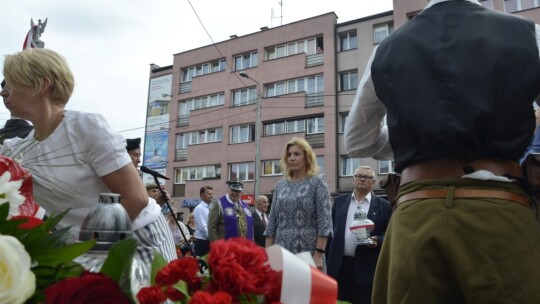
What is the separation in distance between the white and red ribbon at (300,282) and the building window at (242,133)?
25.0 metres

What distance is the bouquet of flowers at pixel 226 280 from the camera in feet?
1.69

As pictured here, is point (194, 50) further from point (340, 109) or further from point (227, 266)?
point (227, 266)

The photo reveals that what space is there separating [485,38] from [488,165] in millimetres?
391

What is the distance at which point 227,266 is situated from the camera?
53 cm

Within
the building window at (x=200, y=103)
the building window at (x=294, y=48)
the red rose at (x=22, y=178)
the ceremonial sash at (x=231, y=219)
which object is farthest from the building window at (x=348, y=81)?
the red rose at (x=22, y=178)

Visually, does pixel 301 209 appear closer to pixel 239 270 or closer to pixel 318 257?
pixel 318 257

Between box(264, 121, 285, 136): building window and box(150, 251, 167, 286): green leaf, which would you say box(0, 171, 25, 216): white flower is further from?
box(264, 121, 285, 136): building window

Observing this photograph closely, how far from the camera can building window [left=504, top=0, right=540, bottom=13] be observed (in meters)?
19.6

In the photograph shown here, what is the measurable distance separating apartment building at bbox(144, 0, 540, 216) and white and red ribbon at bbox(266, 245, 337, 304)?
1951 cm

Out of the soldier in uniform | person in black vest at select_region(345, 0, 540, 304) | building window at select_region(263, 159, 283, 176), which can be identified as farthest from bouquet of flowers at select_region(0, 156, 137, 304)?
building window at select_region(263, 159, 283, 176)

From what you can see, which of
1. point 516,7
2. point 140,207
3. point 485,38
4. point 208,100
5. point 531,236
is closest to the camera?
point 531,236

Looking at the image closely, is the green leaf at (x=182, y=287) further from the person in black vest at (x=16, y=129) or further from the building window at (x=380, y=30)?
the building window at (x=380, y=30)

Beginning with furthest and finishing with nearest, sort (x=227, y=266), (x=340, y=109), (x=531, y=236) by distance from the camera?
(x=340, y=109) → (x=531, y=236) → (x=227, y=266)

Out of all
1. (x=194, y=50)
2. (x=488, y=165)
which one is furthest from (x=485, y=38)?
(x=194, y=50)
